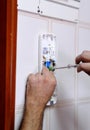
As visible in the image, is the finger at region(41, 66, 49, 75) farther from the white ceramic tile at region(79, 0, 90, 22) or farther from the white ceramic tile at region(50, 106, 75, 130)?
the white ceramic tile at region(79, 0, 90, 22)

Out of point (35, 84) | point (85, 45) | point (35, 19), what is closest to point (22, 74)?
point (35, 84)

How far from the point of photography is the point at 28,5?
62cm

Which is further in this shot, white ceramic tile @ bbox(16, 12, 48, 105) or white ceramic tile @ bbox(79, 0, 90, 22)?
white ceramic tile @ bbox(79, 0, 90, 22)

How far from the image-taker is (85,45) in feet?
2.65

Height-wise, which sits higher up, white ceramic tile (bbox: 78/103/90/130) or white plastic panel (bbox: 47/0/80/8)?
white plastic panel (bbox: 47/0/80/8)

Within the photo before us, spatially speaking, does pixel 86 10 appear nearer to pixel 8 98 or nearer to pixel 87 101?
pixel 87 101

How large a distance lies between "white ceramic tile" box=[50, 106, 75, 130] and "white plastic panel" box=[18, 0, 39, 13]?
28 cm

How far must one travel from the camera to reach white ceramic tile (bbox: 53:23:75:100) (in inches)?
28.3

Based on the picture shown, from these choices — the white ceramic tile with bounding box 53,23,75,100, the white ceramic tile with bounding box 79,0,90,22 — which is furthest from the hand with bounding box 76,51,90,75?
the white ceramic tile with bounding box 79,0,90,22

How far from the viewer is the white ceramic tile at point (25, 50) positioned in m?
0.62

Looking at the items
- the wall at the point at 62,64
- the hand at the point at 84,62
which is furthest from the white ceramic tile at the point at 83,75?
the hand at the point at 84,62

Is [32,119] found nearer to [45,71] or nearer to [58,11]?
[45,71]

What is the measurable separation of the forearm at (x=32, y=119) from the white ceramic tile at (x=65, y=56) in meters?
0.13

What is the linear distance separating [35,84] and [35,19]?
0.17 meters
